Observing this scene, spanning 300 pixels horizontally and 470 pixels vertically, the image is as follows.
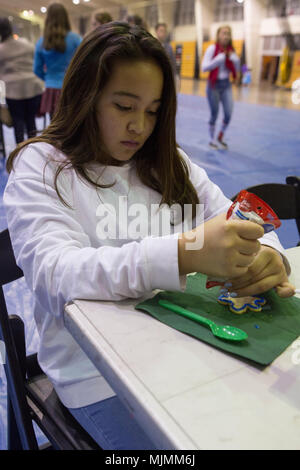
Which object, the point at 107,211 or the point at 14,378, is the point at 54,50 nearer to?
the point at 107,211

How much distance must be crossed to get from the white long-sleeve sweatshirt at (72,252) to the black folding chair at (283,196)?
475mm

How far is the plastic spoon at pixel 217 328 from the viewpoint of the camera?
0.54 m

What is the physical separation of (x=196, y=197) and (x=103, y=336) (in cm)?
63

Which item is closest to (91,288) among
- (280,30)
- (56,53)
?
(56,53)

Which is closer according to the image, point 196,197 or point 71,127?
point 71,127

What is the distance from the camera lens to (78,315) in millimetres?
587

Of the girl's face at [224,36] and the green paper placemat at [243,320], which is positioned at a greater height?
the girl's face at [224,36]

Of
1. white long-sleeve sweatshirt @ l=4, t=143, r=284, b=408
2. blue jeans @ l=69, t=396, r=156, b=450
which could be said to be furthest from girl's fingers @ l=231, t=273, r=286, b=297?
blue jeans @ l=69, t=396, r=156, b=450

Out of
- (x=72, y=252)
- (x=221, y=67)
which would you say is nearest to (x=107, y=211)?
(x=72, y=252)

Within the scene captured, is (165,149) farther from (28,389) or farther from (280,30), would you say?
(280,30)

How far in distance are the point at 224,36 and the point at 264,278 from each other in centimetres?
471

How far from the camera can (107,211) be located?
0.89 meters

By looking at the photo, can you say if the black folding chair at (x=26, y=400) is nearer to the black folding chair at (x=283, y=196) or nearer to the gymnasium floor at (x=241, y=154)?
the gymnasium floor at (x=241, y=154)

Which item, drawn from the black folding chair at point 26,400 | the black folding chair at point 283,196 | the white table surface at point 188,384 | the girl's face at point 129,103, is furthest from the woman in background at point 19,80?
the white table surface at point 188,384
